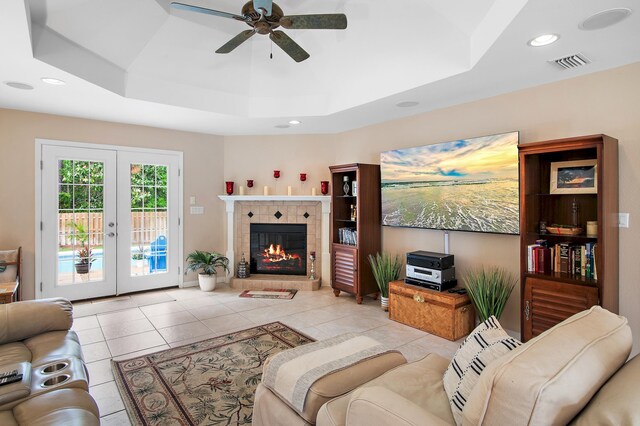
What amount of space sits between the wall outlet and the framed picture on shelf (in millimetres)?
340

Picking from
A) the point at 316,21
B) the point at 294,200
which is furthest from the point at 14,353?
the point at 294,200

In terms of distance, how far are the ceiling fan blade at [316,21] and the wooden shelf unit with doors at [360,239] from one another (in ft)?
7.67

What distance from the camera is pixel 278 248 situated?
6027 millimetres

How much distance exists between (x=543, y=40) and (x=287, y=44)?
1.89 metres

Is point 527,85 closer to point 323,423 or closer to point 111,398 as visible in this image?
point 323,423

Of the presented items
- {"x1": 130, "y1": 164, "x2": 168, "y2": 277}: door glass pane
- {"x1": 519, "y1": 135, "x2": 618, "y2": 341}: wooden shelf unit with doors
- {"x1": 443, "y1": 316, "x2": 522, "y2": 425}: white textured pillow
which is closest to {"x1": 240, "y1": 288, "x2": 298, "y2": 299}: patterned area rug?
{"x1": 130, "y1": 164, "x2": 168, "y2": 277}: door glass pane

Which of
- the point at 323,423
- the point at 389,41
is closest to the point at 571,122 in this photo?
the point at 389,41

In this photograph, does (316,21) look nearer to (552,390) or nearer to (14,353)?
(552,390)

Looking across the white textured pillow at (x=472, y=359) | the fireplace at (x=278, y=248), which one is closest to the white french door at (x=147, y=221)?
the fireplace at (x=278, y=248)

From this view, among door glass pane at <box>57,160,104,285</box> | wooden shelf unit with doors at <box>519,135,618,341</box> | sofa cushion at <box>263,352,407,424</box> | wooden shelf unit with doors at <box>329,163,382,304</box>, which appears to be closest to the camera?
sofa cushion at <box>263,352,407,424</box>

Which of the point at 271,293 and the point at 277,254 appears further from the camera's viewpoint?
the point at 277,254

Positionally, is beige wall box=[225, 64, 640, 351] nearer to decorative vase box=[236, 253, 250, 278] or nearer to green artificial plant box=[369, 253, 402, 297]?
green artificial plant box=[369, 253, 402, 297]

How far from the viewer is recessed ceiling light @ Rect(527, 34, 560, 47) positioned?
2484 mm

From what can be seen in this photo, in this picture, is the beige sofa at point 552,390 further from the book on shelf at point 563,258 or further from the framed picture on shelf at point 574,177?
the framed picture on shelf at point 574,177
